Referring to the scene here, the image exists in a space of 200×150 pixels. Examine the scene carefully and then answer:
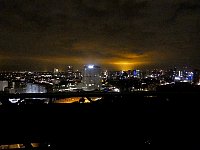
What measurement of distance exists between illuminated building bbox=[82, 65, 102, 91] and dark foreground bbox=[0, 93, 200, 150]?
55846 millimetres

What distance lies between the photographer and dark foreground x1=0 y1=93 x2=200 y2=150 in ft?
14.7

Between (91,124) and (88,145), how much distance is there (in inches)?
14.2

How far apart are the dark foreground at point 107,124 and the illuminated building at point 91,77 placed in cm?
5585

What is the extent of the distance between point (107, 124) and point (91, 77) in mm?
61427

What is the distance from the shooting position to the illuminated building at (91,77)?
63537 mm

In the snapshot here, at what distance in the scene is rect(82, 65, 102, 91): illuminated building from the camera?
208ft

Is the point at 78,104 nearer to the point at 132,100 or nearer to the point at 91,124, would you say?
the point at 91,124

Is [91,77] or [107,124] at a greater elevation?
[107,124]

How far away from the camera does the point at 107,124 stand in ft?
15.7

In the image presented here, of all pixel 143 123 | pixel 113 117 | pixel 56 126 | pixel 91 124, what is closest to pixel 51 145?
pixel 56 126

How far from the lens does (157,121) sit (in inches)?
194

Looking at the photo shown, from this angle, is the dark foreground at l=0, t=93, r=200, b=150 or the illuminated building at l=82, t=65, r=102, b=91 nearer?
the dark foreground at l=0, t=93, r=200, b=150

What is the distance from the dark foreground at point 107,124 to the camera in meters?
4.47

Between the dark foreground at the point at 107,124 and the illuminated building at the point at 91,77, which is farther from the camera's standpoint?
the illuminated building at the point at 91,77
